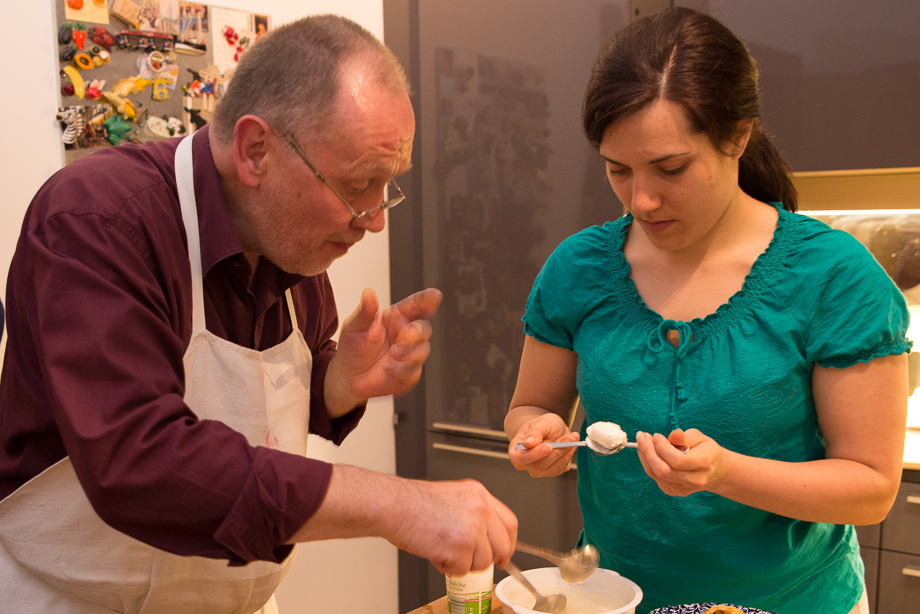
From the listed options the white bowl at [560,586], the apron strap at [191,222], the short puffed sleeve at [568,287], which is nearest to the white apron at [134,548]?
the apron strap at [191,222]

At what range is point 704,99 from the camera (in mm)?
1062

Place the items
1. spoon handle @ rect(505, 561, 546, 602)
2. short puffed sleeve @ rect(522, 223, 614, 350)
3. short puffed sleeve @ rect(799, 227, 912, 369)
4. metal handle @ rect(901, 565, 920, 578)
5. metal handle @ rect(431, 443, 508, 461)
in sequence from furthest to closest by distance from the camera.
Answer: metal handle @ rect(431, 443, 508, 461) < metal handle @ rect(901, 565, 920, 578) < short puffed sleeve @ rect(522, 223, 614, 350) < short puffed sleeve @ rect(799, 227, 912, 369) < spoon handle @ rect(505, 561, 546, 602)

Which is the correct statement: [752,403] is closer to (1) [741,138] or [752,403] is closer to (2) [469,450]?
(1) [741,138]

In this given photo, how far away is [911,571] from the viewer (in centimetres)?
190

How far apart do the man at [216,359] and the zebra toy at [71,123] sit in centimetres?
108

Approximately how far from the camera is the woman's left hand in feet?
3.10

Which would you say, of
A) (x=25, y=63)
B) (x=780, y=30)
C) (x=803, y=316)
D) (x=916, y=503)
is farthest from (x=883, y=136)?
(x=25, y=63)

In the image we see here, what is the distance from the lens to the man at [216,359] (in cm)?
73

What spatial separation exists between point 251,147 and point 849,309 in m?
0.83

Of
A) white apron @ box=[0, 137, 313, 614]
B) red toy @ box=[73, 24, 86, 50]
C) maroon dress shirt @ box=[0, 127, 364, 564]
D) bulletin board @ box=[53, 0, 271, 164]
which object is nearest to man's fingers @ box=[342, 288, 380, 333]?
white apron @ box=[0, 137, 313, 614]

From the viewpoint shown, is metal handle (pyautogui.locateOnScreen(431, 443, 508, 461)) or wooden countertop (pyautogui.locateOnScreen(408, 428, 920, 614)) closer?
wooden countertop (pyautogui.locateOnScreen(408, 428, 920, 614))

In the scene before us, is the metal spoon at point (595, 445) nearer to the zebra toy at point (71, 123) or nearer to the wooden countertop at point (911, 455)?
the wooden countertop at point (911, 455)

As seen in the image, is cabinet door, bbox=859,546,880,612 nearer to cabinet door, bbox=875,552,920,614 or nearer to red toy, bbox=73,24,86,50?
cabinet door, bbox=875,552,920,614

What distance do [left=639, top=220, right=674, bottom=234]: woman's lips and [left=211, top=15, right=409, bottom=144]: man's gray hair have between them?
42 cm
